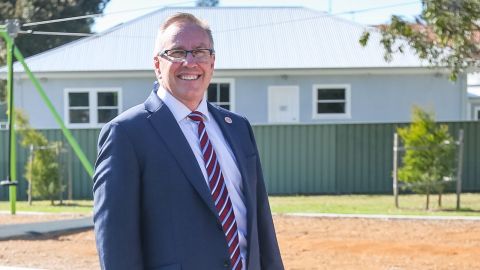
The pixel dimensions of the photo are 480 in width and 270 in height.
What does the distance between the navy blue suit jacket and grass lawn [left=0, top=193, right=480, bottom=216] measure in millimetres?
11587

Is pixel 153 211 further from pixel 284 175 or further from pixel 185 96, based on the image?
pixel 284 175

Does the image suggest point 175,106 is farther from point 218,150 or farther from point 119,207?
point 119,207

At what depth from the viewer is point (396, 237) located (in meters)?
11.1

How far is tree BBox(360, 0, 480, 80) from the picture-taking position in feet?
43.2

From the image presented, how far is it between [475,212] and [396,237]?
4.16 meters

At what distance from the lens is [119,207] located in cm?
309

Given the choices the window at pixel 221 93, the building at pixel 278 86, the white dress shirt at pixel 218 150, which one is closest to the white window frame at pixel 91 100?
the building at pixel 278 86

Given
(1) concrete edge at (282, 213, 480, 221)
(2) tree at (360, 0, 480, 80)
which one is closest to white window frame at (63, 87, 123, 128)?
(2) tree at (360, 0, 480, 80)

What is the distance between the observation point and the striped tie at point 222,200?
3277mm

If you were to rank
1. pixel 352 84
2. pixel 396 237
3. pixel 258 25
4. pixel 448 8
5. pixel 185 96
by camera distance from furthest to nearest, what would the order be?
pixel 258 25 → pixel 352 84 → pixel 448 8 → pixel 396 237 → pixel 185 96

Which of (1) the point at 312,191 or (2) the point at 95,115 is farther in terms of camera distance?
(2) the point at 95,115

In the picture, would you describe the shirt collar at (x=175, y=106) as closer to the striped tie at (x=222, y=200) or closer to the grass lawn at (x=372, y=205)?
the striped tie at (x=222, y=200)

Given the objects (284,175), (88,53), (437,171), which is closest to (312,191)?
(284,175)

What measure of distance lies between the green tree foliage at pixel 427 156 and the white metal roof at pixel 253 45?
→ 6479 mm
